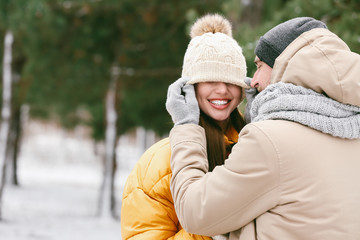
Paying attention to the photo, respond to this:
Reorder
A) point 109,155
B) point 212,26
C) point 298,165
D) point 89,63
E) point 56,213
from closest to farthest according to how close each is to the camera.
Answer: point 298,165, point 212,26, point 89,63, point 109,155, point 56,213

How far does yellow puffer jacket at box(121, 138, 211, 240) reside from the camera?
1.66 m

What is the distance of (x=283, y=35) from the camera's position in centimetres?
155

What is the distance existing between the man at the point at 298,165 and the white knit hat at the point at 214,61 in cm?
44

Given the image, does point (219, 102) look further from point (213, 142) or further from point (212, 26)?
point (212, 26)

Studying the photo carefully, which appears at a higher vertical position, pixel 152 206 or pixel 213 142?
pixel 213 142

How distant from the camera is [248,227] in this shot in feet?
4.53

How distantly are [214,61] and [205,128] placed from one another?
294mm

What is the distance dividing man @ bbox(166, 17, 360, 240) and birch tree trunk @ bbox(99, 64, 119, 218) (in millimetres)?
7905

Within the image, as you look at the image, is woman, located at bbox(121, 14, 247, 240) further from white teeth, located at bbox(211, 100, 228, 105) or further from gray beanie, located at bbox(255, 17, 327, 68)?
gray beanie, located at bbox(255, 17, 327, 68)

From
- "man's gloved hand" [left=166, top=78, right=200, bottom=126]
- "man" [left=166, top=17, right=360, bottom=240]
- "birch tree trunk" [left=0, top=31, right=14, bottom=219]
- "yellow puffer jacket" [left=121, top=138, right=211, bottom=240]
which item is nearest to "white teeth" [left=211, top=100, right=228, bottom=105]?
"man's gloved hand" [left=166, top=78, right=200, bottom=126]

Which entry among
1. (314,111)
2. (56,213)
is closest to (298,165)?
(314,111)

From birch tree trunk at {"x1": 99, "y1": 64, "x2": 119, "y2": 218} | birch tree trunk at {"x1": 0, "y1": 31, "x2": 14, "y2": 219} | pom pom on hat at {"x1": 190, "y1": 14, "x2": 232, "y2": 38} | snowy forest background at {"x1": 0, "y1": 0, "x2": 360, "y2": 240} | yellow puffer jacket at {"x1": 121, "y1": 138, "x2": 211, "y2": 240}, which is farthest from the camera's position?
birch tree trunk at {"x1": 99, "y1": 64, "x2": 119, "y2": 218}

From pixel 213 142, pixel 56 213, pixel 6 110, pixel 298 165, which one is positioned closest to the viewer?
pixel 298 165

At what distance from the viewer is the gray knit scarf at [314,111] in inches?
52.7
